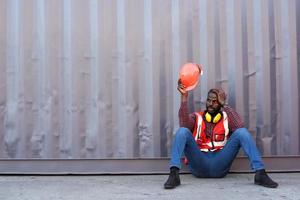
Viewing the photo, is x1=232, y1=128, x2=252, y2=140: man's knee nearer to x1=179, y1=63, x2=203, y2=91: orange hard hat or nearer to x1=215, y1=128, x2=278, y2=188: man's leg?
x1=215, y1=128, x2=278, y2=188: man's leg

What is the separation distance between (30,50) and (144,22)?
1.26 meters

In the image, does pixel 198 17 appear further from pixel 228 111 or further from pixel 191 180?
pixel 191 180

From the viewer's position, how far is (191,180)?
5.38 metres

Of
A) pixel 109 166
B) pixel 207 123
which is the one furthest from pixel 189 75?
pixel 109 166

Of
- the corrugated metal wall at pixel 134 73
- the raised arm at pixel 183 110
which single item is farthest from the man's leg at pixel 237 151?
the corrugated metal wall at pixel 134 73

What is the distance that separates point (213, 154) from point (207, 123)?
12.6 inches

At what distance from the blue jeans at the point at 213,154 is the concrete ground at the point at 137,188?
12 centimetres

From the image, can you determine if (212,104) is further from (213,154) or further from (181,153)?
(181,153)

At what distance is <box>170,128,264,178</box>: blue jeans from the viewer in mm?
4973

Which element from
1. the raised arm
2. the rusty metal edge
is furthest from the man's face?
the rusty metal edge

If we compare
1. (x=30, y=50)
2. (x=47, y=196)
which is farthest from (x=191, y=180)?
(x=30, y=50)

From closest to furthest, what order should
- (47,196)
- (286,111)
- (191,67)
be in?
(47,196) < (191,67) < (286,111)

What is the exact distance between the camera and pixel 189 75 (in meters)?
5.13

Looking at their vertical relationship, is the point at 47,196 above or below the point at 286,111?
below
